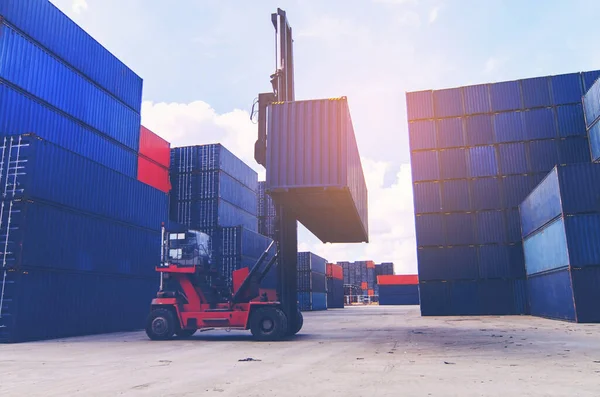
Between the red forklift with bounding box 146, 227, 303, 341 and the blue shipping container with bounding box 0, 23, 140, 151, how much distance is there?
953cm

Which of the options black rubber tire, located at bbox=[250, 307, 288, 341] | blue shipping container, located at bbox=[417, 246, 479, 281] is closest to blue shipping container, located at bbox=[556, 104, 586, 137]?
blue shipping container, located at bbox=[417, 246, 479, 281]

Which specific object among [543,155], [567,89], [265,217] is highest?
[567,89]

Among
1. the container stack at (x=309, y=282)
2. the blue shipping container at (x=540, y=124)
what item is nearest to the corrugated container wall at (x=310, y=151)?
the blue shipping container at (x=540, y=124)

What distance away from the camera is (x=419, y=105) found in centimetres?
3131

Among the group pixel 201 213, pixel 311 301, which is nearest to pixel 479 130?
pixel 201 213

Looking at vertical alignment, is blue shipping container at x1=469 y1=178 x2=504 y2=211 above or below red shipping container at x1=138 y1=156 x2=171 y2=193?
below

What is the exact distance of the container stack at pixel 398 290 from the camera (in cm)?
7100

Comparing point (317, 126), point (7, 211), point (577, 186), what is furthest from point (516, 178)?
point (7, 211)

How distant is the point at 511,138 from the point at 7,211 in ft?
91.0

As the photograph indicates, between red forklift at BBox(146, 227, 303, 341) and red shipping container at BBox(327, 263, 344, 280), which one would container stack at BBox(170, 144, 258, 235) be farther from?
red shipping container at BBox(327, 263, 344, 280)

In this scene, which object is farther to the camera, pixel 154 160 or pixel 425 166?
pixel 154 160

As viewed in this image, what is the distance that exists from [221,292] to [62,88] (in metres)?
12.6

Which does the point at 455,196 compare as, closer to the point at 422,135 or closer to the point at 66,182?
the point at 422,135

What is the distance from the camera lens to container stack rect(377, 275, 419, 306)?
71000 millimetres
